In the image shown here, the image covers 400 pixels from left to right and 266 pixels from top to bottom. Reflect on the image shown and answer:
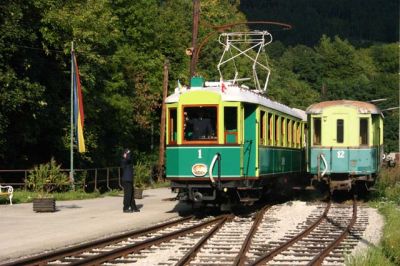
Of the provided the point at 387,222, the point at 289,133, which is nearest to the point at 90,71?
the point at 289,133

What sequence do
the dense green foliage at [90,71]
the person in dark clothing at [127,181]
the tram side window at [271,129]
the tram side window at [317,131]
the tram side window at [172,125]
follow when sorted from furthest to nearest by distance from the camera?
1. the dense green foliage at [90,71]
2. the tram side window at [317,131]
3. the person in dark clothing at [127,181]
4. the tram side window at [271,129]
5. the tram side window at [172,125]

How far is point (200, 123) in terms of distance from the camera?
19172 millimetres

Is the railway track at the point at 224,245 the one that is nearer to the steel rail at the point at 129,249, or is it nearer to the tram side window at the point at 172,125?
the steel rail at the point at 129,249

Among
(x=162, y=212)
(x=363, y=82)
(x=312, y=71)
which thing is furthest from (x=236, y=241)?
(x=312, y=71)

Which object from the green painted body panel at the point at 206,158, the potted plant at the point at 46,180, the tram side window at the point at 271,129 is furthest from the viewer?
the potted plant at the point at 46,180

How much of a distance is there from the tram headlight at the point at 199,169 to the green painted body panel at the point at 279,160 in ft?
5.49

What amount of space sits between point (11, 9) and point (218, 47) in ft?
114

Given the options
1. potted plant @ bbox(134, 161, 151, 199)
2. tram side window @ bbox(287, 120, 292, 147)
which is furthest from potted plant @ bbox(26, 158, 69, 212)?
tram side window @ bbox(287, 120, 292, 147)

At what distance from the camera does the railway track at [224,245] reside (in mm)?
12250

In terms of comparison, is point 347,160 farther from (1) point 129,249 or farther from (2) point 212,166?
(1) point 129,249

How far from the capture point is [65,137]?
118 ft

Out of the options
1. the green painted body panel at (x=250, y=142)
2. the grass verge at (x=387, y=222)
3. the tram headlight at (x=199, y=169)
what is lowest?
the grass verge at (x=387, y=222)

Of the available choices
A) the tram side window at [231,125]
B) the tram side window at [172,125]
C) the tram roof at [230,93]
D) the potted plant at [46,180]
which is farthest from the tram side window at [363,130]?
the potted plant at [46,180]

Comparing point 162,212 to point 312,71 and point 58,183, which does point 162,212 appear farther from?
point 312,71
